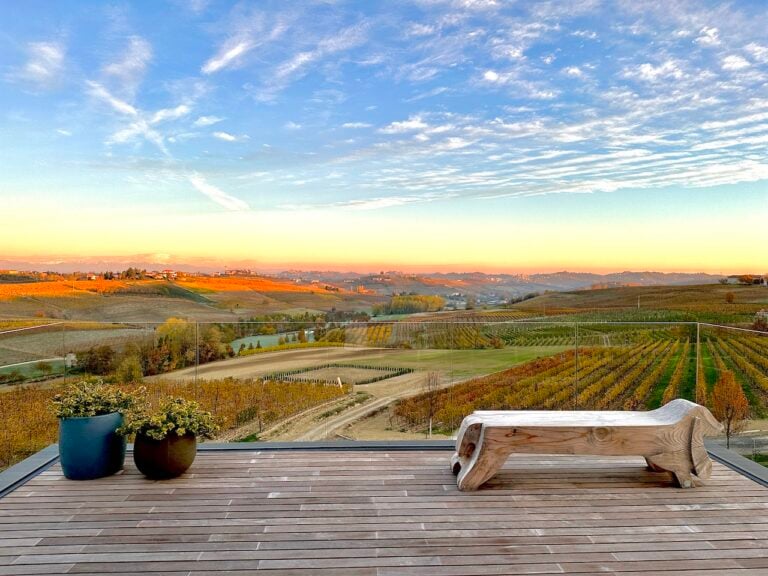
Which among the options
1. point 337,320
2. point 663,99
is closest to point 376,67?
point 663,99

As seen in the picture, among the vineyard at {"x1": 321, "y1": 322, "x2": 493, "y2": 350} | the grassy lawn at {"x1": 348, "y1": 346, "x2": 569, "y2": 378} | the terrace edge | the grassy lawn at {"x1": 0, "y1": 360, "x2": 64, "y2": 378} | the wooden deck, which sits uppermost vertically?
the vineyard at {"x1": 321, "y1": 322, "x2": 493, "y2": 350}

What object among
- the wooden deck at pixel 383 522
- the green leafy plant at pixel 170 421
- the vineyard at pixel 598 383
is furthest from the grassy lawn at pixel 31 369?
the vineyard at pixel 598 383

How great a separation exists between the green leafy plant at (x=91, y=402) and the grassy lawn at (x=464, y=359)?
2344mm

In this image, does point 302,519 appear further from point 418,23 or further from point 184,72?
point 184,72

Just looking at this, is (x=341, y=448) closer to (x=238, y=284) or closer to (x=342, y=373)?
(x=342, y=373)

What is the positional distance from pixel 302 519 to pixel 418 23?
8.92m

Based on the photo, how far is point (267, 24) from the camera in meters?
9.79

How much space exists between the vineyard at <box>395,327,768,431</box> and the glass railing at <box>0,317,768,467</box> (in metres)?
0.01

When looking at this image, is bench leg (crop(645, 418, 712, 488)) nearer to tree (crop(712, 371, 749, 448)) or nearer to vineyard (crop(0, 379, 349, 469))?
tree (crop(712, 371, 749, 448))

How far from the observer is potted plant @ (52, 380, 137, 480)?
3.49 m

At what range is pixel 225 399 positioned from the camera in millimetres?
5273

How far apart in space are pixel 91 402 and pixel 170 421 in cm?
58

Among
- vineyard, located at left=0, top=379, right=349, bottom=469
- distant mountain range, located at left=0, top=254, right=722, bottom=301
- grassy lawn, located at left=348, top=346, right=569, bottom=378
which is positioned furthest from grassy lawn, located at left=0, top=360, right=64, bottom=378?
distant mountain range, located at left=0, top=254, right=722, bottom=301

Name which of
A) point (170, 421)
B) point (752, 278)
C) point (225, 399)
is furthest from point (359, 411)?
point (752, 278)
